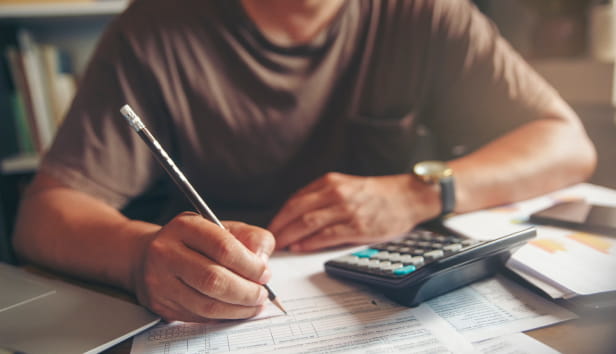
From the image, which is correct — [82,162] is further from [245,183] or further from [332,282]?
[332,282]

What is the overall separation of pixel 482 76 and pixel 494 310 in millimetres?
573

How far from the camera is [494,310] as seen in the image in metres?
0.38

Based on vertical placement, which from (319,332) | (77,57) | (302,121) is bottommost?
(319,332)

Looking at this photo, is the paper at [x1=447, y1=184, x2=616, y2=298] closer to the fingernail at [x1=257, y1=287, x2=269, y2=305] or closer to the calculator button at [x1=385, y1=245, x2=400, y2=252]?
the calculator button at [x1=385, y1=245, x2=400, y2=252]

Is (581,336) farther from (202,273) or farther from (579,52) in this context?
(579,52)

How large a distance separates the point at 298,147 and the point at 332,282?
15.9 inches

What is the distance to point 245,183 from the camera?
0.81m

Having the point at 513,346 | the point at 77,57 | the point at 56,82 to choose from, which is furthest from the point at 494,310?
the point at 77,57

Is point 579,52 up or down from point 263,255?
up

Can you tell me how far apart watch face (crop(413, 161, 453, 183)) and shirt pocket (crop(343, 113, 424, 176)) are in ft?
0.70

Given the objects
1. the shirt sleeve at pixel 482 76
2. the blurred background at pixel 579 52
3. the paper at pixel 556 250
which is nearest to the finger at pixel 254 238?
the paper at pixel 556 250

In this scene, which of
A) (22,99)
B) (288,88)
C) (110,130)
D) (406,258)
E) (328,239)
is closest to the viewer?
(406,258)

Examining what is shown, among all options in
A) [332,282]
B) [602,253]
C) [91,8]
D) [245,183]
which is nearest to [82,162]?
[245,183]

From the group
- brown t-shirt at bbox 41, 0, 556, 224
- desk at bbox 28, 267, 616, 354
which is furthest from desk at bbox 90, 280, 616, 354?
brown t-shirt at bbox 41, 0, 556, 224
